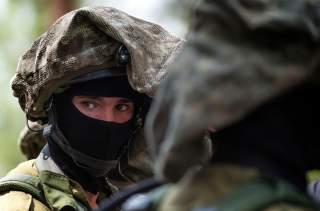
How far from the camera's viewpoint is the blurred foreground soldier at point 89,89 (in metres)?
4.19

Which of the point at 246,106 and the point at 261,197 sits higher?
the point at 246,106

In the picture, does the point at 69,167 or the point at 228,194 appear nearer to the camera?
the point at 228,194

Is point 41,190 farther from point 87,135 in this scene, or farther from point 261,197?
point 261,197

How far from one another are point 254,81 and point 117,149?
2325 millimetres

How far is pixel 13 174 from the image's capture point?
4109 mm

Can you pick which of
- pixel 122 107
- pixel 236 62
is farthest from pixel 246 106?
pixel 122 107

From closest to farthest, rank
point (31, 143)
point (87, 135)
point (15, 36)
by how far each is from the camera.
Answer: point (87, 135), point (31, 143), point (15, 36)

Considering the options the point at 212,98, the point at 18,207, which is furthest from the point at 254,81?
the point at 18,207

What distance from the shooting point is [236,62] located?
203cm

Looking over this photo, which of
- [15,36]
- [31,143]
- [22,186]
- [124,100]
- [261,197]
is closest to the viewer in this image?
[261,197]

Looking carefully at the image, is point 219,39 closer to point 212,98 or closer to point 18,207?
point 212,98

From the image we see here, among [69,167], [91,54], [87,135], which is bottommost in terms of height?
[69,167]

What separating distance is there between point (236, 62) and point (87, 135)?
2.23 meters

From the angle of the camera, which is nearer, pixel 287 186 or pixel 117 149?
pixel 287 186
